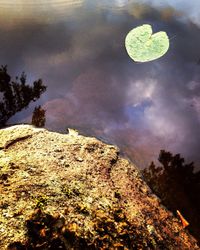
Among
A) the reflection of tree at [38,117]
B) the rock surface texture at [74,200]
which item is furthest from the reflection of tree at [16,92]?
the rock surface texture at [74,200]

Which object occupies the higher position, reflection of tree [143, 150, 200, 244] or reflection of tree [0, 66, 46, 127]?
reflection of tree [0, 66, 46, 127]

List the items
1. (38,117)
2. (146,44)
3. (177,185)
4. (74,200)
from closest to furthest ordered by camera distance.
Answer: (74,200) < (177,185) < (38,117) < (146,44)

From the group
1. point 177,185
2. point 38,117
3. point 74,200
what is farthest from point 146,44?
point 74,200

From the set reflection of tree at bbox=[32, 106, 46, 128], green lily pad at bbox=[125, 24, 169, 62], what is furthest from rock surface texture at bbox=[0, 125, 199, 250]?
green lily pad at bbox=[125, 24, 169, 62]

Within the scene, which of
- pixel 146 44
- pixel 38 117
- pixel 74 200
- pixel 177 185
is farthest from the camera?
pixel 146 44

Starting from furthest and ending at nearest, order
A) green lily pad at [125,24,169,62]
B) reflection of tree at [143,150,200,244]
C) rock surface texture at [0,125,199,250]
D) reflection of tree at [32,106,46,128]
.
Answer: green lily pad at [125,24,169,62]
reflection of tree at [32,106,46,128]
reflection of tree at [143,150,200,244]
rock surface texture at [0,125,199,250]

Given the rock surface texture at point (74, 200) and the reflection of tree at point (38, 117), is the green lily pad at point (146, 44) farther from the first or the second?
the rock surface texture at point (74, 200)

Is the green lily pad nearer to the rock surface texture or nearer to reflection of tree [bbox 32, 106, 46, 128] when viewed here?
reflection of tree [bbox 32, 106, 46, 128]

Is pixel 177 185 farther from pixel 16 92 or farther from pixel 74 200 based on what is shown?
pixel 16 92
